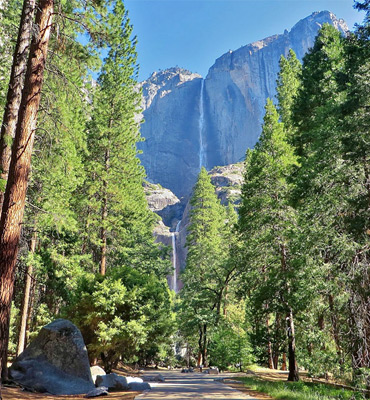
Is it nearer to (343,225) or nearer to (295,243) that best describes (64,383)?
(295,243)

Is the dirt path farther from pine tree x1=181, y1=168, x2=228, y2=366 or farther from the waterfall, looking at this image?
the waterfall

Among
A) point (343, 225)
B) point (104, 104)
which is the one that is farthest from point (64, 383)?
point (104, 104)

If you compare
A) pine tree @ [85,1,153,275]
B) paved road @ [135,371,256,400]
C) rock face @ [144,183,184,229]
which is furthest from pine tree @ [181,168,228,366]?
rock face @ [144,183,184,229]

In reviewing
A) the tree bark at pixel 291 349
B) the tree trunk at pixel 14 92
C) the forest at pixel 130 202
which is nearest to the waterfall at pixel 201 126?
the forest at pixel 130 202

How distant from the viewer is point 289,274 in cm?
1302

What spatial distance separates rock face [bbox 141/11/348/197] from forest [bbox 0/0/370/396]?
8975 centimetres

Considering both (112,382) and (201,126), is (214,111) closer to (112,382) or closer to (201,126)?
(201,126)

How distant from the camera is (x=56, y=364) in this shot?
9609 millimetres

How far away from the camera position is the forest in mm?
7230

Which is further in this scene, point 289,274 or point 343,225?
point 289,274

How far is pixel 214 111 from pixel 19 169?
125218 mm

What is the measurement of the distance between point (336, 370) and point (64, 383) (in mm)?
7136

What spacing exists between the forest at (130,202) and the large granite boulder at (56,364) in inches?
48.3

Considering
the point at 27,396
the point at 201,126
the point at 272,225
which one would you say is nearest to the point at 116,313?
the point at 27,396
